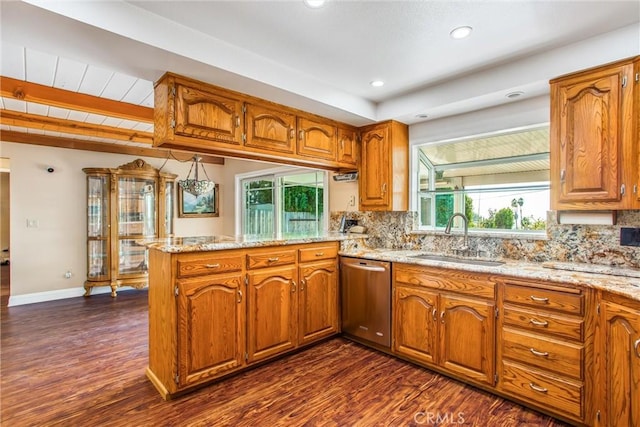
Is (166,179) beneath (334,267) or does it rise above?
above

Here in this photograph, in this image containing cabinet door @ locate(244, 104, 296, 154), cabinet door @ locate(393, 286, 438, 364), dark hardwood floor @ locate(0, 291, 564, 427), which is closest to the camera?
dark hardwood floor @ locate(0, 291, 564, 427)

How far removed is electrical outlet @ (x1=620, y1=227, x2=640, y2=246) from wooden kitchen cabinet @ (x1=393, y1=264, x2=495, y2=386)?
3.14 ft

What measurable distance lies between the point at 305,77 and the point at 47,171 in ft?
14.5

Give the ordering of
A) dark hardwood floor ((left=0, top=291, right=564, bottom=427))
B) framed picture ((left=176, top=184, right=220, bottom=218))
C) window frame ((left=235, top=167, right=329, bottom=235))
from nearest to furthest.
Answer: dark hardwood floor ((left=0, top=291, right=564, bottom=427))
window frame ((left=235, top=167, right=329, bottom=235))
framed picture ((left=176, top=184, right=220, bottom=218))

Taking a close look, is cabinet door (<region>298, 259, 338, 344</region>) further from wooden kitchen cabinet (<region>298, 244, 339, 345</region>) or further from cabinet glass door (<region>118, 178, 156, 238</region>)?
cabinet glass door (<region>118, 178, 156, 238</region>)

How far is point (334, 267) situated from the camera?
330cm

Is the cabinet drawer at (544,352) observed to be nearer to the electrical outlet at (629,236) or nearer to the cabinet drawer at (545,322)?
the cabinet drawer at (545,322)

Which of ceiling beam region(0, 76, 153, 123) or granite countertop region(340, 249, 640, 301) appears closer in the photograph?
granite countertop region(340, 249, 640, 301)

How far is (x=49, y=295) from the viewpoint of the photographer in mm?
4812

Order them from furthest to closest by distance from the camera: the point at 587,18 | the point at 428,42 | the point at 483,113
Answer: the point at 483,113 < the point at 428,42 < the point at 587,18

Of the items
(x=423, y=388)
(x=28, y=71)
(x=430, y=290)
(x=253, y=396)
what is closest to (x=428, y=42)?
(x=430, y=290)

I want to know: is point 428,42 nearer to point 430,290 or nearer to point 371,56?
point 371,56

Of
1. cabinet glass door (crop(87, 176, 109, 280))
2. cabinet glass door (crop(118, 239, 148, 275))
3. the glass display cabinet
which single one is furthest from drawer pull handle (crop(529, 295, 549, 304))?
cabinet glass door (crop(87, 176, 109, 280))

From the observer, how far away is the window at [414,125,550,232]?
283cm
